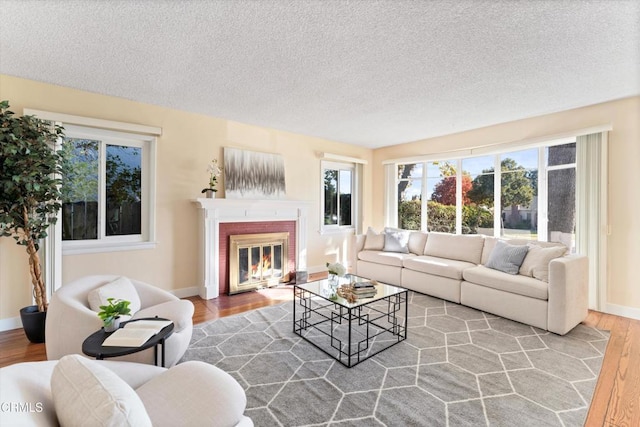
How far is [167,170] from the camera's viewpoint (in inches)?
152

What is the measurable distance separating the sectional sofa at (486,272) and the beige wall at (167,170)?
1.68m

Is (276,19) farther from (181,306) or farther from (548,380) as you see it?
(548,380)

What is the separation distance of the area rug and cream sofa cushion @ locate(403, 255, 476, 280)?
75cm

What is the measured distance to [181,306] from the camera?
2328mm

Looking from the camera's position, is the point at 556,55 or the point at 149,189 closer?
the point at 556,55

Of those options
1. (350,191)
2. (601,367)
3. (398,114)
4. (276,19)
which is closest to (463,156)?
(398,114)

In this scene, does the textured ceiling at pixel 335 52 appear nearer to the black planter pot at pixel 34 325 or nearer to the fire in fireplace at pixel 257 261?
the fire in fireplace at pixel 257 261

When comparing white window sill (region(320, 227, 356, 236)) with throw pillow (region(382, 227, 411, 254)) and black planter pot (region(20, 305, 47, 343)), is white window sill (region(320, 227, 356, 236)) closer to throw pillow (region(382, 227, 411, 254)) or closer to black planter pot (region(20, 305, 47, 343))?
throw pillow (region(382, 227, 411, 254))

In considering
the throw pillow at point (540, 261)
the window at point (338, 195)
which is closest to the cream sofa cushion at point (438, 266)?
the throw pillow at point (540, 261)

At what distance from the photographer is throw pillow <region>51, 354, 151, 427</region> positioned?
790 millimetres

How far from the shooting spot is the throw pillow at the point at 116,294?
82.5 inches

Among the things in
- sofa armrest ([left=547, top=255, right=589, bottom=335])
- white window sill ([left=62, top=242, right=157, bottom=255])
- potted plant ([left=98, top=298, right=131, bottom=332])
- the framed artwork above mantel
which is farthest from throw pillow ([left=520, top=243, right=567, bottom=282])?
white window sill ([left=62, top=242, right=157, bottom=255])

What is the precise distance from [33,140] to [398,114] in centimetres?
Result: 397

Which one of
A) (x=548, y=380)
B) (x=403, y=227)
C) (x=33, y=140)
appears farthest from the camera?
(x=403, y=227)
